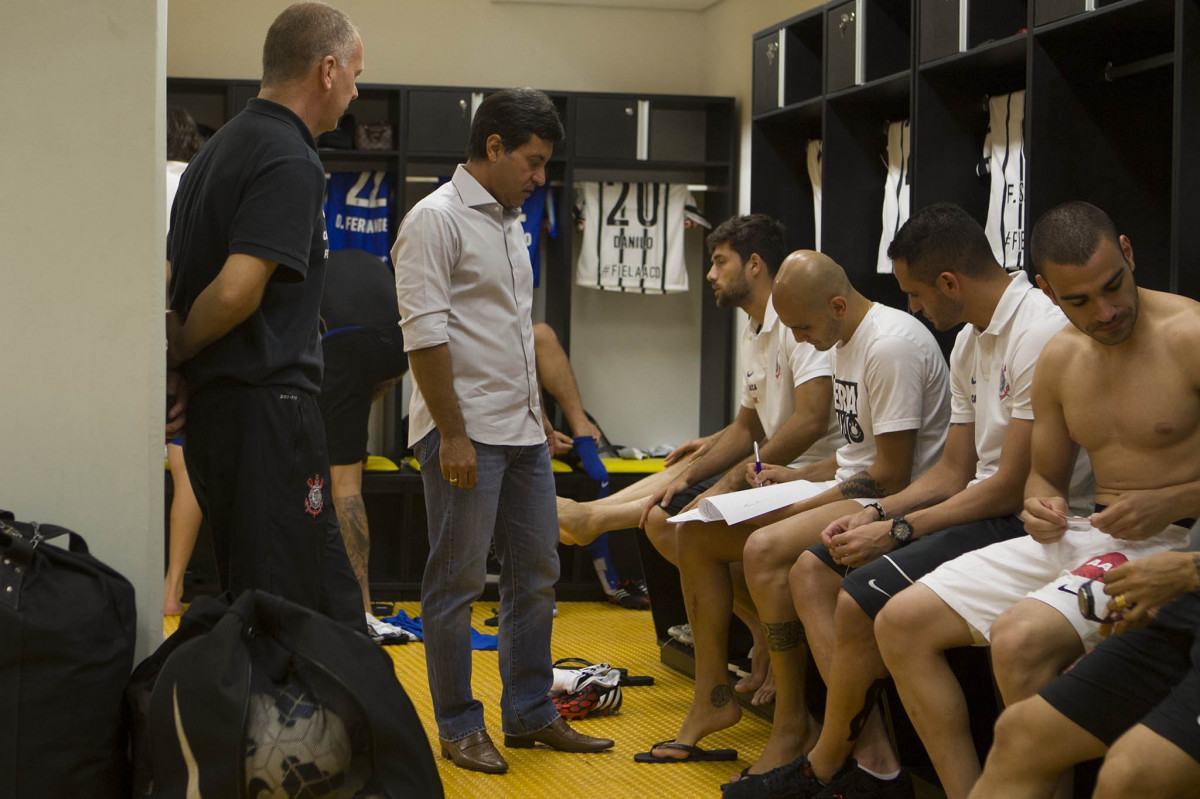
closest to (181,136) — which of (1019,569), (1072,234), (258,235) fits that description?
(258,235)

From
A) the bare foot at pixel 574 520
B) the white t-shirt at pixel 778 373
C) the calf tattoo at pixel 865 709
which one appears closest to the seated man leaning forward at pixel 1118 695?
the calf tattoo at pixel 865 709

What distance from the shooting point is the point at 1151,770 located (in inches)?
66.1

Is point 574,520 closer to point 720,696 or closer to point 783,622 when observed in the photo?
point 720,696

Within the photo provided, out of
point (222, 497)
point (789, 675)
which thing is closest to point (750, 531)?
point (789, 675)

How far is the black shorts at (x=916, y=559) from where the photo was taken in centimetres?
245

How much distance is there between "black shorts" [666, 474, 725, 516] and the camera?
11.4 ft

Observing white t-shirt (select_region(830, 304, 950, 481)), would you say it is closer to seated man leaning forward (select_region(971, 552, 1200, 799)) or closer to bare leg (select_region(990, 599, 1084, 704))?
bare leg (select_region(990, 599, 1084, 704))

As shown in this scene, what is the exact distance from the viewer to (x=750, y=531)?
3.06 m

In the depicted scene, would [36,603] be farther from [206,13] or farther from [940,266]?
[206,13]

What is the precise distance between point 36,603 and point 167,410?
0.44 metres

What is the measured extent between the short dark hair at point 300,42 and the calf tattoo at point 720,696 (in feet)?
5.87

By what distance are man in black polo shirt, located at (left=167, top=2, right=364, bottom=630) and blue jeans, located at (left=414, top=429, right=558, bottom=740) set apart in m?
0.72

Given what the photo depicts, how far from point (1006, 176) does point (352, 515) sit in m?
2.49

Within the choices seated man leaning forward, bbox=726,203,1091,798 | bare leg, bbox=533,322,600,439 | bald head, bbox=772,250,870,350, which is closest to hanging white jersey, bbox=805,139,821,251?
bare leg, bbox=533,322,600,439
